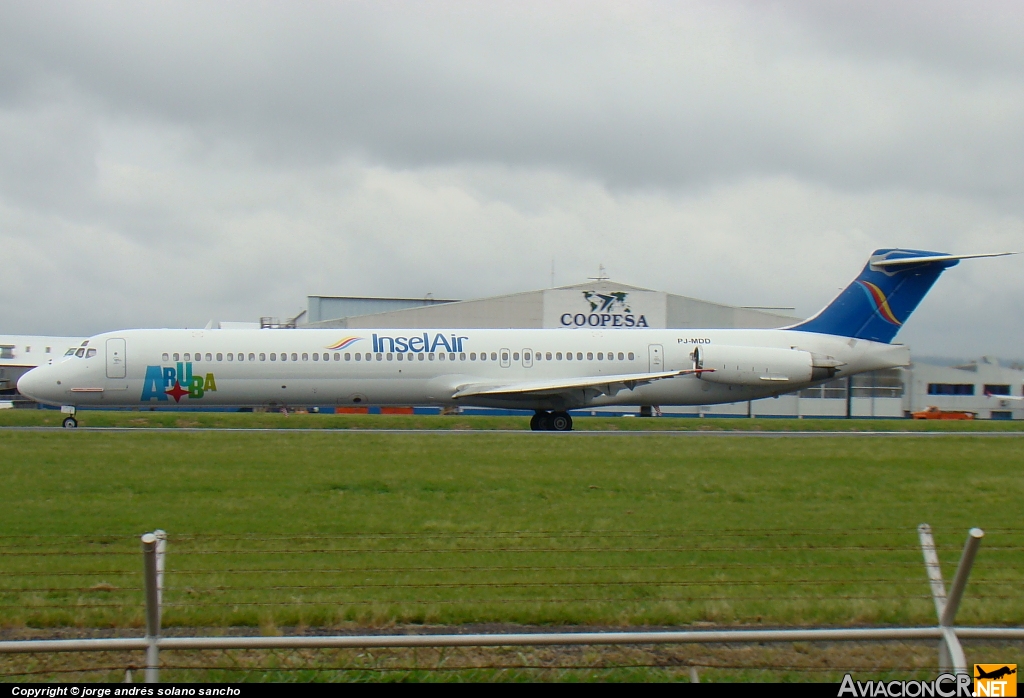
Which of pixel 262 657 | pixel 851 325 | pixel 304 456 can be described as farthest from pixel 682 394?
pixel 262 657

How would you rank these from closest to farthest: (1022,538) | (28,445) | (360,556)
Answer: (360,556) < (1022,538) < (28,445)

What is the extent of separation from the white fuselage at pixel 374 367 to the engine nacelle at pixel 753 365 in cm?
25

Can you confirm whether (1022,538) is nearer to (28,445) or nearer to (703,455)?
(703,455)

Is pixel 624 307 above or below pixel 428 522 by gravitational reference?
above

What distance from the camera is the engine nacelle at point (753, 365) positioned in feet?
97.0

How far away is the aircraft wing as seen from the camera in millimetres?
28219

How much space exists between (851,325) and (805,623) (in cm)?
2499

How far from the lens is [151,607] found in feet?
17.0

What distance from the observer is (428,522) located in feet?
36.5

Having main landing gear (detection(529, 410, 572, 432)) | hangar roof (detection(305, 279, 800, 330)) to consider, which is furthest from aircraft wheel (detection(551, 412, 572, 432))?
hangar roof (detection(305, 279, 800, 330))

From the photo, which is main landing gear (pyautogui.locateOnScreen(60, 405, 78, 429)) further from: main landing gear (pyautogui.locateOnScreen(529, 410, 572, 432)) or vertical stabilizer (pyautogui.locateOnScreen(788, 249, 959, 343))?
vertical stabilizer (pyautogui.locateOnScreen(788, 249, 959, 343))

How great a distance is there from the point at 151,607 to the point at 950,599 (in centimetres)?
462

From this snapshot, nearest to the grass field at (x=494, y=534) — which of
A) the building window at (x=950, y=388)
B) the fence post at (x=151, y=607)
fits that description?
the fence post at (x=151, y=607)

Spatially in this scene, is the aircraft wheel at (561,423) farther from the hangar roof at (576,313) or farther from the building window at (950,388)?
the building window at (950,388)
